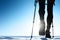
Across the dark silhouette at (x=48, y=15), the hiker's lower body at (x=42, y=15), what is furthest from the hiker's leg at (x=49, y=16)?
the hiker's lower body at (x=42, y=15)

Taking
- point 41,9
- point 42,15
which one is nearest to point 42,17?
point 42,15

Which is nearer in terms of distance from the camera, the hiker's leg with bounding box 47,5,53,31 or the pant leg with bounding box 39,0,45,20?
the hiker's leg with bounding box 47,5,53,31

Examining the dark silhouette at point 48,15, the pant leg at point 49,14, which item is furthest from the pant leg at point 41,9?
the pant leg at point 49,14

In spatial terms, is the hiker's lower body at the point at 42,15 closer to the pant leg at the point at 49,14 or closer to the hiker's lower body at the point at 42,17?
the hiker's lower body at the point at 42,17

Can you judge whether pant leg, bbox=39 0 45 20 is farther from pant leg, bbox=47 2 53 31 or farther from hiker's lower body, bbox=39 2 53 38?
pant leg, bbox=47 2 53 31

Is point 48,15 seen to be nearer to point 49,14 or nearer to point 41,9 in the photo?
point 49,14

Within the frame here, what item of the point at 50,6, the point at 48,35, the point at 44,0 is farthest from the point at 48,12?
the point at 48,35

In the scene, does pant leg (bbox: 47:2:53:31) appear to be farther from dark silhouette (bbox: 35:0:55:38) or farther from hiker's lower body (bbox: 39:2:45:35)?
hiker's lower body (bbox: 39:2:45:35)

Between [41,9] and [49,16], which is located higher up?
[41,9]

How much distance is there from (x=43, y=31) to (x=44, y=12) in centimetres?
79

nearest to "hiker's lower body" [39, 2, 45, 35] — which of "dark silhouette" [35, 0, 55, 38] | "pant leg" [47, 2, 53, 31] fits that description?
"dark silhouette" [35, 0, 55, 38]

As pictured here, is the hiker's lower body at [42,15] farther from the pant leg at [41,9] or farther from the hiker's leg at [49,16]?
the hiker's leg at [49,16]

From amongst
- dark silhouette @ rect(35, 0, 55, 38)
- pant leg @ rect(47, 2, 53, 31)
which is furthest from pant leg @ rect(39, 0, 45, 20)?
pant leg @ rect(47, 2, 53, 31)

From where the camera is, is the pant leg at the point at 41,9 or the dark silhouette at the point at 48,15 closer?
the dark silhouette at the point at 48,15
